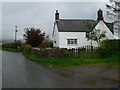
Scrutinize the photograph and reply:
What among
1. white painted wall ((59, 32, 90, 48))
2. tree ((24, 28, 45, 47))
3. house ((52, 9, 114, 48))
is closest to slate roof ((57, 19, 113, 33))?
house ((52, 9, 114, 48))

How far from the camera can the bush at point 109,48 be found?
12.6m

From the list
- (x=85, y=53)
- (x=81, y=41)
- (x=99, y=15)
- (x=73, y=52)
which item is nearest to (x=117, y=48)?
(x=85, y=53)

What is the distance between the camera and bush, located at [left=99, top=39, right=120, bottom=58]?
12.6m

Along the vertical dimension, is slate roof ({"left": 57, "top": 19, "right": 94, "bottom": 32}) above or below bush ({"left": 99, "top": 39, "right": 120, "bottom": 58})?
above

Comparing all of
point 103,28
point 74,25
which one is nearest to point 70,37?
point 74,25

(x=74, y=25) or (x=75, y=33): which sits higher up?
(x=74, y=25)

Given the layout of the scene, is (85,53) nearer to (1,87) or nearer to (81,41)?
(1,87)

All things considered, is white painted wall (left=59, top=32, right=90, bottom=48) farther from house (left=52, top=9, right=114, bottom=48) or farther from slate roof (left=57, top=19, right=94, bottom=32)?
slate roof (left=57, top=19, right=94, bottom=32)

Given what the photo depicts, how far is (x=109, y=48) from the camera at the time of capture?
12.9 m

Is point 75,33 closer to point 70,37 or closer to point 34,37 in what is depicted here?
point 70,37

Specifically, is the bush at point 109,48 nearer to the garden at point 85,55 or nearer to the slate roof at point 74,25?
the garden at point 85,55

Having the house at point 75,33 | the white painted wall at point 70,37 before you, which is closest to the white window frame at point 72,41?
the house at point 75,33

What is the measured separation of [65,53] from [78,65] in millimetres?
3304

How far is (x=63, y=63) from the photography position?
1158cm
